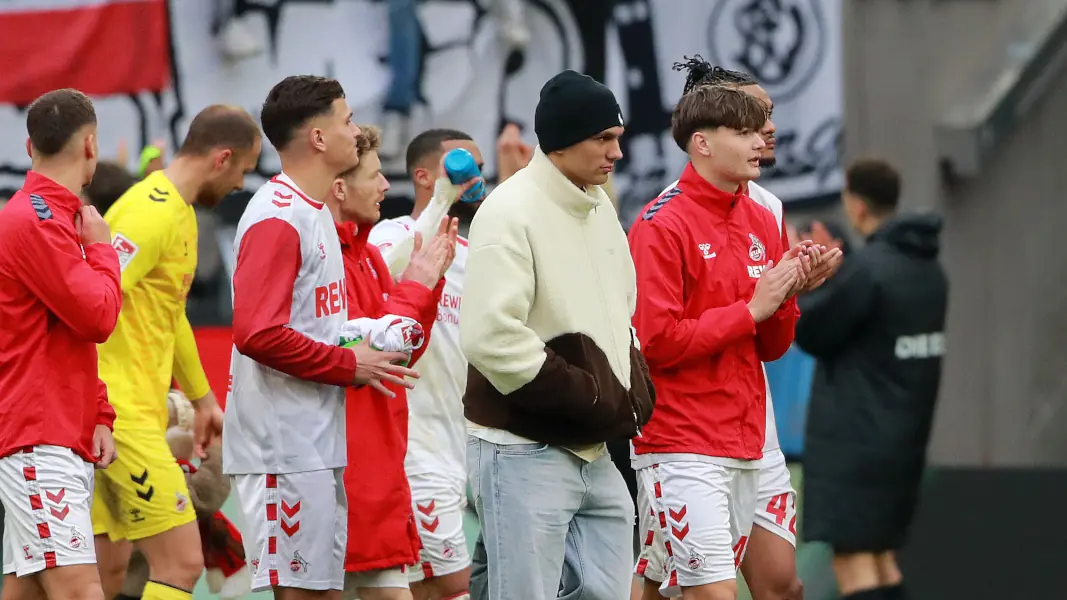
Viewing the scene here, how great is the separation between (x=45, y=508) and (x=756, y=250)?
2.70m

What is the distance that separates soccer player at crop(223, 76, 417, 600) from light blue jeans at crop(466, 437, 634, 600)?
53 centimetres

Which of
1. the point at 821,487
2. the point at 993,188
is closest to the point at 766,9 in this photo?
the point at 993,188

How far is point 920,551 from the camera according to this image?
31.8 ft

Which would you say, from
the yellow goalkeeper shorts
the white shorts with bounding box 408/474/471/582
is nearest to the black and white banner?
the white shorts with bounding box 408/474/471/582

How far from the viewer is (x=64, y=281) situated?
215 inches

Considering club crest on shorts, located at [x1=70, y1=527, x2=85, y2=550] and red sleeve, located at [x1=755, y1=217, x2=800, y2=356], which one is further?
red sleeve, located at [x1=755, y1=217, x2=800, y2=356]

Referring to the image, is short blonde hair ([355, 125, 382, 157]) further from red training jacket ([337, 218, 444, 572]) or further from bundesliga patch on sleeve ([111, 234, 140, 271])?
bundesliga patch on sleeve ([111, 234, 140, 271])

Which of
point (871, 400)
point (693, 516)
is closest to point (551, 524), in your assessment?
point (693, 516)

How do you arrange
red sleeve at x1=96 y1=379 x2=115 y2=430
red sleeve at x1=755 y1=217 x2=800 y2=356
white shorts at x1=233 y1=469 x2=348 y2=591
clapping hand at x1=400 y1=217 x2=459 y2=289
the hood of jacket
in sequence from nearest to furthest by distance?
white shorts at x1=233 y1=469 x2=348 y2=591
clapping hand at x1=400 y1=217 x2=459 y2=289
red sleeve at x1=96 y1=379 x2=115 y2=430
red sleeve at x1=755 y1=217 x2=800 y2=356
the hood of jacket

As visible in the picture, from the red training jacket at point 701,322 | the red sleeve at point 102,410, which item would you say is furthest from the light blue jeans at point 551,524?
the red sleeve at point 102,410

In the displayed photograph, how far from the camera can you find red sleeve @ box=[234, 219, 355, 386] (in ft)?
17.4

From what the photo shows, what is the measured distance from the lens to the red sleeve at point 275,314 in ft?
17.4

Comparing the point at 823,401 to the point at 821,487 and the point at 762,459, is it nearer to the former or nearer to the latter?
the point at 821,487

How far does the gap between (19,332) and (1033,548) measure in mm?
6389
